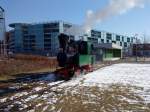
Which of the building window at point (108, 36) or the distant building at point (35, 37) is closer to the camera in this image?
the distant building at point (35, 37)

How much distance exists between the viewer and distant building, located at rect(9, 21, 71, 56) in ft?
445

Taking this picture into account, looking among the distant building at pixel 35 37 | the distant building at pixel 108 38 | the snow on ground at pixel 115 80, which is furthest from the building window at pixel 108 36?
the snow on ground at pixel 115 80

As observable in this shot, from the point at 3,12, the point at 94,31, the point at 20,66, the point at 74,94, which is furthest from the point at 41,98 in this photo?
the point at 94,31

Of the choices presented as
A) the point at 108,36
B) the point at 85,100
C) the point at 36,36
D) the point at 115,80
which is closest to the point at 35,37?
the point at 36,36

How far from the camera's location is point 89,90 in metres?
18.0

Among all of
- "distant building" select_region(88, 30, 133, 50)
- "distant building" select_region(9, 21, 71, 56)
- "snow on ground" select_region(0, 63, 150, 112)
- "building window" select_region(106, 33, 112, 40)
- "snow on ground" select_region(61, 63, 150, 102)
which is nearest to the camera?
"snow on ground" select_region(0, 63, 150, 112)

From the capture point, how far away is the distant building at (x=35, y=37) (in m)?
136

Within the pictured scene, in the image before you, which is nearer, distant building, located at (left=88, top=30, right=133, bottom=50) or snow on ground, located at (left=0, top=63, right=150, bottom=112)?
snow on ground, located at (left=0, top=63, right=150, bottom=112)

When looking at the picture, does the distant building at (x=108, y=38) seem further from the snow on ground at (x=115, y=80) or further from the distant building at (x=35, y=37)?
the snow on ground at (x=115, y=80)

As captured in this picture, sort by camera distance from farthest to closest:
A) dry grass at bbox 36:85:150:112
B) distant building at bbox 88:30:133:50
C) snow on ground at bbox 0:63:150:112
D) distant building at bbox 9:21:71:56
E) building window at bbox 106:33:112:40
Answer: building window at bbox 106:33:112:40 → distant building at bbox 88:30:133:50 → distant building at bbox 9:21:71:56 → snow on ground at bbox 0:63:150:112 → dry grass at bbox 36:85:150:112

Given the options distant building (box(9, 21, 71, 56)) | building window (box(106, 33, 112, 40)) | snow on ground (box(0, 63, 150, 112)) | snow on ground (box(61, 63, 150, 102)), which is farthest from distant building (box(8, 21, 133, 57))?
snow on ground (box(0, 63, 150, 112))

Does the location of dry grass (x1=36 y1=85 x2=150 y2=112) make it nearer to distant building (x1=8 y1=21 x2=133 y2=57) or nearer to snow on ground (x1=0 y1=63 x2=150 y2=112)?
snow on ground (x1=0 y1=63 x2=150 y2=112)

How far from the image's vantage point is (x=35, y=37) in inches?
5655

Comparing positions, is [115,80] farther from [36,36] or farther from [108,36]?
[108,36]
